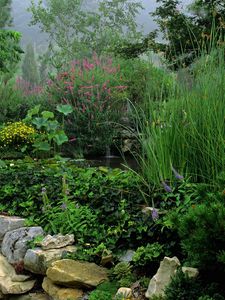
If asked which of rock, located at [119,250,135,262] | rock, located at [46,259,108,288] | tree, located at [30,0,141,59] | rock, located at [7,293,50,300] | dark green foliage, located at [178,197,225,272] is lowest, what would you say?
rock, located at [7,293,50,300]

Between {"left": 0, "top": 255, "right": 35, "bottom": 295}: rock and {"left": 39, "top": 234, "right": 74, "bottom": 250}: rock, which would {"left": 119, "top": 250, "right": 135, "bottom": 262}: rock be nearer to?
{"left": 39, "top": 234, "right": 74, "bottom": 250}: rock

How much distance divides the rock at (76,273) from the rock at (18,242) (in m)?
0.64

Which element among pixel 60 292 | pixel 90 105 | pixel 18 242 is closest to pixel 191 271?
pixel 60 292

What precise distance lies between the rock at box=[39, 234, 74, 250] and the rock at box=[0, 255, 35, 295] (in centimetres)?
34

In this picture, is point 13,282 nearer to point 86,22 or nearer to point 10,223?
point 10,223

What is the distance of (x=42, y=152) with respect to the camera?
29.0ft

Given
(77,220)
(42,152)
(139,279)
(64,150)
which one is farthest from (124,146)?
(139,279)

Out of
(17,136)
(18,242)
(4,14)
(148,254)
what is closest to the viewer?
(148,254)

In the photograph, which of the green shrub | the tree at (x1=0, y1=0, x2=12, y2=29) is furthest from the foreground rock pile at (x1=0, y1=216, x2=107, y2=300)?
the tree at (x1=0, y1=0, x2=12, y2=29)

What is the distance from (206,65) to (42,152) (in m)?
4.55

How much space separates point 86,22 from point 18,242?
32374mm

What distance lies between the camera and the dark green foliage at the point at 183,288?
296cm

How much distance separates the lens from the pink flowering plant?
984cm

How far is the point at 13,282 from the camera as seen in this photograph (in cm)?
434
